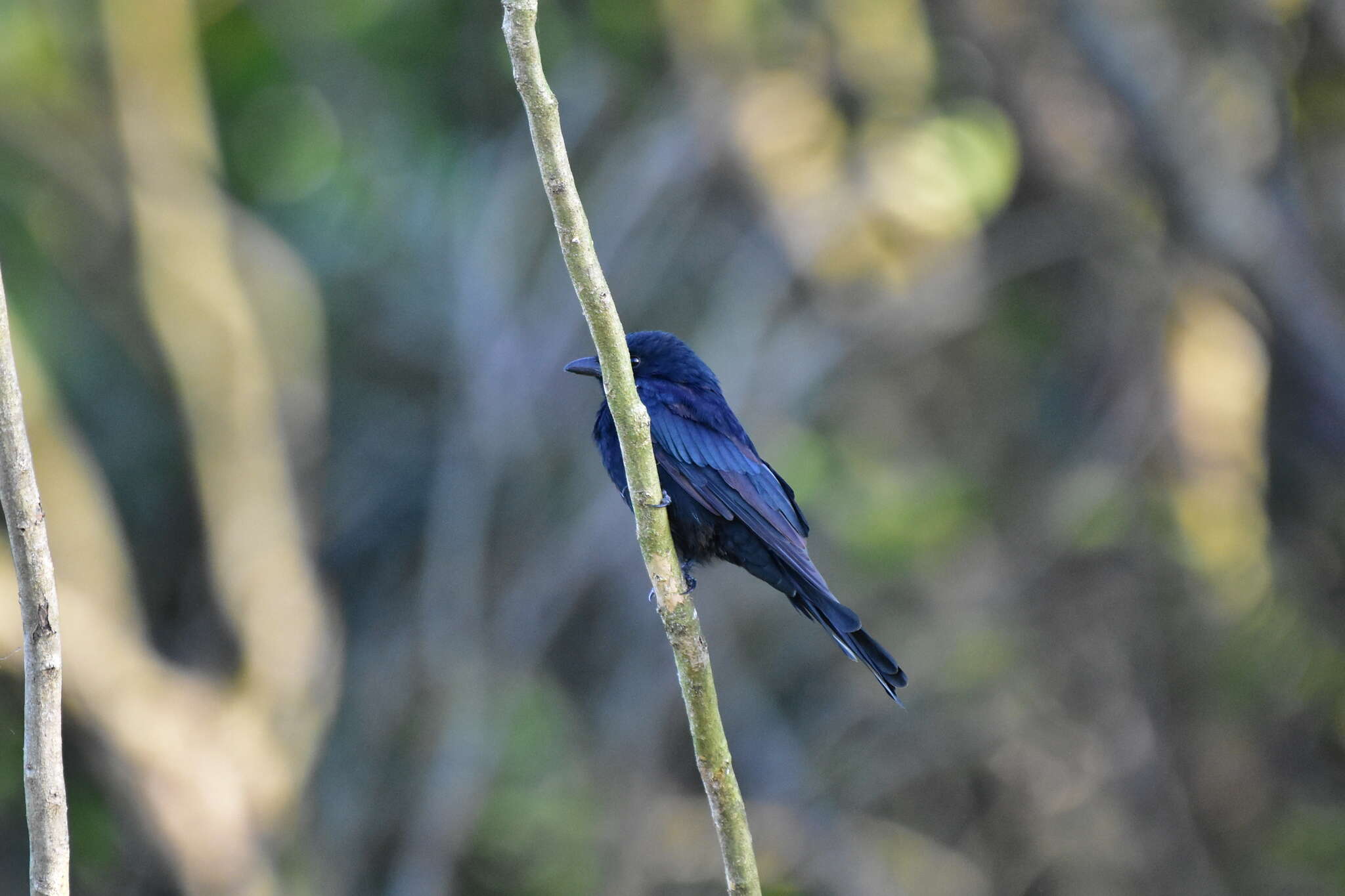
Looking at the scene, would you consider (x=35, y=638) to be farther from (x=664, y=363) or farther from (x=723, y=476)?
(x=664, y=363)

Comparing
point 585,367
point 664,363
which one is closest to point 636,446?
point 585,367

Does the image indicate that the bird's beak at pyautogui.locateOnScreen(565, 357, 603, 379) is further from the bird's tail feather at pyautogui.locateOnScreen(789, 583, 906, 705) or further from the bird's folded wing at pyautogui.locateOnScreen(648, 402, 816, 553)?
the bird's tail feather at pyautogui.locateOnScreen(789, 583, 906, 705)

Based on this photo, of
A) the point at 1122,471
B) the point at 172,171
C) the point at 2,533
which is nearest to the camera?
the point at 172,171

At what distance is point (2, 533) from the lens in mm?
8875

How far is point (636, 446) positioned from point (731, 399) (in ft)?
18.3

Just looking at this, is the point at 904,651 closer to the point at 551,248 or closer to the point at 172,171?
the point at 551,248

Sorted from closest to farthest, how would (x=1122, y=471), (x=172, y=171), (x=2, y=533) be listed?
1. (x=172, y=171)
2. (x=2, y=533)
3. (x=1122, y=471)

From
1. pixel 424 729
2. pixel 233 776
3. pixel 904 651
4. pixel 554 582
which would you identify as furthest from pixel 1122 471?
pixel 233 776

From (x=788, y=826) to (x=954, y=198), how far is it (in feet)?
15.9

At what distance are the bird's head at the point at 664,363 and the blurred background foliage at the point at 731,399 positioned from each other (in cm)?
343

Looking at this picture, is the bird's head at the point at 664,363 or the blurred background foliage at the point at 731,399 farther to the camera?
the blurred background foliage at the point at 731,399

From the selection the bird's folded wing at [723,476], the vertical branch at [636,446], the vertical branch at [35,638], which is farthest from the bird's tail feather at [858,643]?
the vertical branch at [35,638]

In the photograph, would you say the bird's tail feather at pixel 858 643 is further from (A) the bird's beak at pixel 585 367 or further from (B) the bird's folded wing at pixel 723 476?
(A) the bird's beak at pixel 585 367

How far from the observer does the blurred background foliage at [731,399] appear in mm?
8406
